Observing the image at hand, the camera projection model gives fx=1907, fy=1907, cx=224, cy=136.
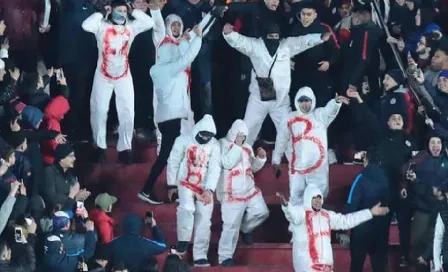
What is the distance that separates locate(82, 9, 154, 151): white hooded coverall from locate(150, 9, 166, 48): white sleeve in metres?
0.14

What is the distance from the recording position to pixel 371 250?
19.1 metres

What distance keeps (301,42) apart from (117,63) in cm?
198

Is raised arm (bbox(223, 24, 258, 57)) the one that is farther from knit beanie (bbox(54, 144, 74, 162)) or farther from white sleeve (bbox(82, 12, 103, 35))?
knit beanie (bbox(54, 144, 74, 162))

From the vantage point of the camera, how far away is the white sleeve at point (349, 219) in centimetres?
1881

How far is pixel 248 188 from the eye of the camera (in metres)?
19.4

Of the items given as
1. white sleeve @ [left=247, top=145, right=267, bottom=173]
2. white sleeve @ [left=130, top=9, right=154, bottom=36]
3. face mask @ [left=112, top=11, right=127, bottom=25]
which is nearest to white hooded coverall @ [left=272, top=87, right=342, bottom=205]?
white sleeve @ [left=247, top=145, right=267, bottom=173]

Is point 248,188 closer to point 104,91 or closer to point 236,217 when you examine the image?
point 236,217

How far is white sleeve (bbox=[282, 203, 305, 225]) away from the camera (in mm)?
18734

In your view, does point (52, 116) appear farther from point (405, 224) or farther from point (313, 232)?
point (405, 224)

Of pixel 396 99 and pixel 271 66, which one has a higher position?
pixel 271 66

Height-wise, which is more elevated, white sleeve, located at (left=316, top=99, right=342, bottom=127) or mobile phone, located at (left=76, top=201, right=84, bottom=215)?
white sleeve, located at (left=316, top=99, right=342, bottom=127)

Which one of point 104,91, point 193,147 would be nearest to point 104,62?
point 104,91

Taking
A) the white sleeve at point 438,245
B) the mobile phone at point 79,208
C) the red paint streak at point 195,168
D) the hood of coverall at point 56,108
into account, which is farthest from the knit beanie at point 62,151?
the white sleeve at point 438,245

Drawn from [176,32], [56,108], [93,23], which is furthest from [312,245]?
[93,23]
